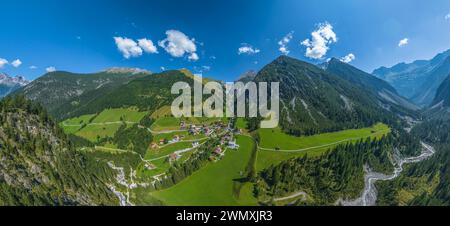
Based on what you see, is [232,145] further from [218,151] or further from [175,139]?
[175,139]

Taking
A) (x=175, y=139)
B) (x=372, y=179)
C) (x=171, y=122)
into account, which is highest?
(x=171, y=122)

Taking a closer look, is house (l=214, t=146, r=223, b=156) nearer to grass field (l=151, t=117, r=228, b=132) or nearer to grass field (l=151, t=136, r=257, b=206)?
grass field (l=151, t=136, r=257, b=206)

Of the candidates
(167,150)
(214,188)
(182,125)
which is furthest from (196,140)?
(214,188)

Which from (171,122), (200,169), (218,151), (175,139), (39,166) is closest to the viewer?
(39,166)

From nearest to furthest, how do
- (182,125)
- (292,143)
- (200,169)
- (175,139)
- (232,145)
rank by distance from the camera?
1. (200,169)
2. (232,145)
3. (292,143)
4. (175,139)
5. (182,125)

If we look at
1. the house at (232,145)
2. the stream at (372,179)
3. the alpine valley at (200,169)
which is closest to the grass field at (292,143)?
the alpine valley at (200,169)

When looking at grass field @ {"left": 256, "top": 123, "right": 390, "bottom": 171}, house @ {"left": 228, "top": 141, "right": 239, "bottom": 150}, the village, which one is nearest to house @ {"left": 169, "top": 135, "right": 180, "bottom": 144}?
the village
